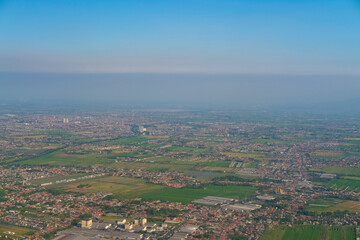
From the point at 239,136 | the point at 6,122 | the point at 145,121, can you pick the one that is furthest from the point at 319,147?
the point at 6,122

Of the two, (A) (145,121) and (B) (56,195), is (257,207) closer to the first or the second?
(B) (56,195)

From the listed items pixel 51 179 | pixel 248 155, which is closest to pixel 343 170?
pixel 248 155

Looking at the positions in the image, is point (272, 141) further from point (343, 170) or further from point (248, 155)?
point (343, 170)

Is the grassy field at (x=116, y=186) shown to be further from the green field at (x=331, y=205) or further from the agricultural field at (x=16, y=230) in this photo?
the green field at (x=331, y=205)

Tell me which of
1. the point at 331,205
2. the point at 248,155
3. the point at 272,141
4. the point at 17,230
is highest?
the point at 272,141

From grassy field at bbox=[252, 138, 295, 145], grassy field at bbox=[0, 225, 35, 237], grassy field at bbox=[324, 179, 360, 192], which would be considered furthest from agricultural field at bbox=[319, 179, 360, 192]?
grassy field at bbox=[252, 138, 295, 145]

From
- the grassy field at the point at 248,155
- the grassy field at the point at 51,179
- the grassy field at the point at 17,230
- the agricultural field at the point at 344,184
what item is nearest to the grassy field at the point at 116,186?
the grassy field at the point at 51,179

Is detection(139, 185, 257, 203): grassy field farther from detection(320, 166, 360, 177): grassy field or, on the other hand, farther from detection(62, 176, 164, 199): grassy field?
detection(320, 166, 360, 177): grassy field

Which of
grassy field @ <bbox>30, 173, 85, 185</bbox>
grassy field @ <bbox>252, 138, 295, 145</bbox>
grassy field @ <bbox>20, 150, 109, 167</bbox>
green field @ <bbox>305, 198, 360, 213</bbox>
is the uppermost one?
grassy field @ <bbox>252, 138, 295, 145</bbox>

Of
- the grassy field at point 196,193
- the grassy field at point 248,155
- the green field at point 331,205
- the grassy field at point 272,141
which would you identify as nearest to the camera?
the green field at point 331,205
